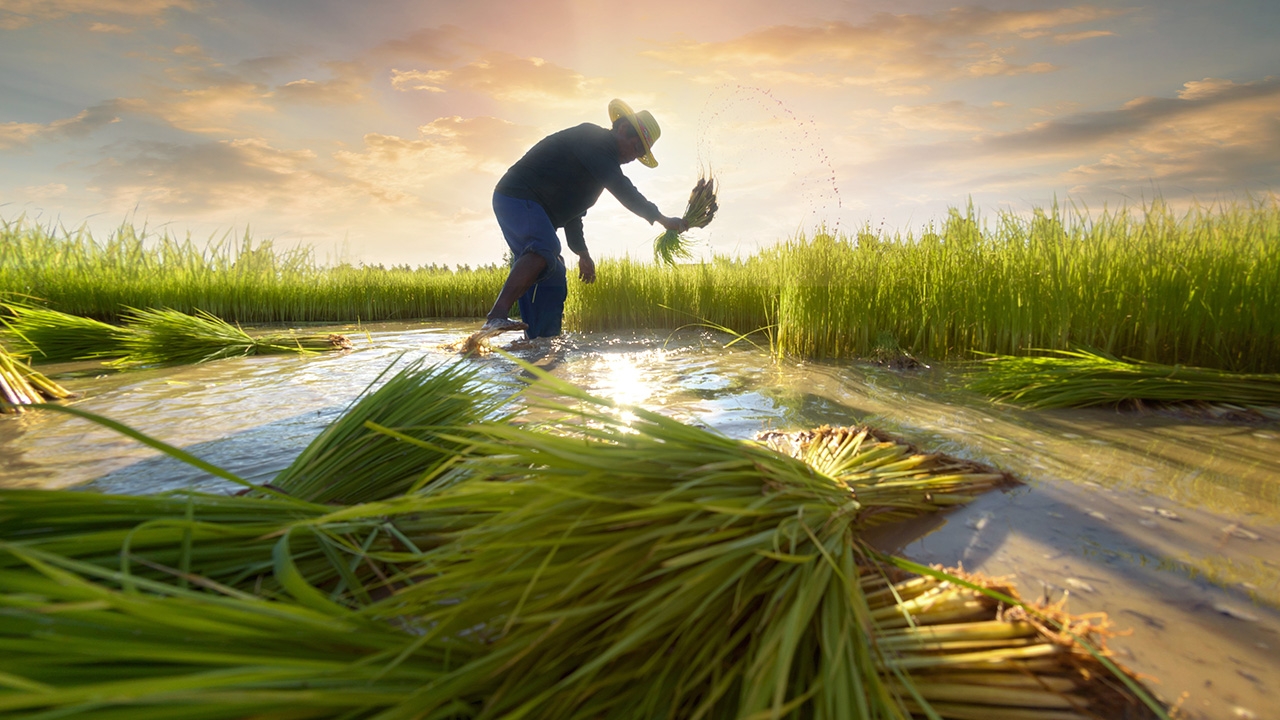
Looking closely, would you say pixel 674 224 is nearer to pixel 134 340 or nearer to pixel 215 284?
pixel 134 340

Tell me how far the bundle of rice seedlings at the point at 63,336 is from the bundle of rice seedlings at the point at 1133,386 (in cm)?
583

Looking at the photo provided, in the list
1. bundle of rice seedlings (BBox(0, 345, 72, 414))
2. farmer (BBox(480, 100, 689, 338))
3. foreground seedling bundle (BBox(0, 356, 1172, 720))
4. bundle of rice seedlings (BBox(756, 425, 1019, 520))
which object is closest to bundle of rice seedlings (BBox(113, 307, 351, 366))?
bundle of rice seedlings (BBox(0, 345, 72, 414))

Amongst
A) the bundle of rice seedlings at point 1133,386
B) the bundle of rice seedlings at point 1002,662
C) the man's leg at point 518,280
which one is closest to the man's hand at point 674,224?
the man's leg at point 518,280

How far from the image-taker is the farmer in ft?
17.4

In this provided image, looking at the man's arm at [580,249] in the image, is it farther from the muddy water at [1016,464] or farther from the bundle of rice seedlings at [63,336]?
the bundle of rice seedlings at [63,336]

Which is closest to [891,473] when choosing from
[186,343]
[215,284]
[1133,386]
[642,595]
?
[642,595]

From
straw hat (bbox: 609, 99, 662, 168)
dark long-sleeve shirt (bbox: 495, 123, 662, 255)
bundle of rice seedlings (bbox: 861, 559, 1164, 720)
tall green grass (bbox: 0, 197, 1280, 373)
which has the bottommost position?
bundle of rice seedlings (bbox: 861, 559, 1164, 720)

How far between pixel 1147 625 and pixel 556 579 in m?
1.01

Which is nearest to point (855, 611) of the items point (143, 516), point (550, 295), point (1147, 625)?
point (1147, 625)

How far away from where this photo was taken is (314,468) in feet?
4.42

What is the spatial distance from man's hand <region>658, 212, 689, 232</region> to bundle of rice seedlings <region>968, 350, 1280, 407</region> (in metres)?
3.38

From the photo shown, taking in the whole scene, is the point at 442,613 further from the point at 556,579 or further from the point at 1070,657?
the point at 1070,657

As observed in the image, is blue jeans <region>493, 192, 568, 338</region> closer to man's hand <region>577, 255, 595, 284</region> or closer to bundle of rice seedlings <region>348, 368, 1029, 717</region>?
man's hand <region>577, 255, 595, 284</region>

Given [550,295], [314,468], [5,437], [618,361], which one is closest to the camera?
[314,468]
